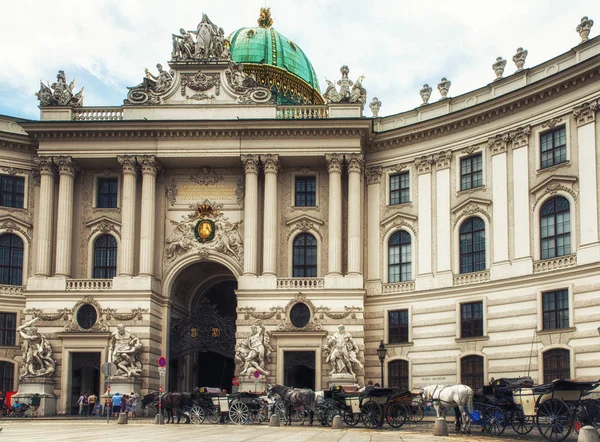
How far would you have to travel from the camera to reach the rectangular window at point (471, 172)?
52188mm

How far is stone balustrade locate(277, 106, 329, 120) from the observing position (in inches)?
2216

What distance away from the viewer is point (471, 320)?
5041 centimetres

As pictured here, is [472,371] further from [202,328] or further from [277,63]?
[277,63]

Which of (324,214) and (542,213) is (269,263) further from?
(542,213)

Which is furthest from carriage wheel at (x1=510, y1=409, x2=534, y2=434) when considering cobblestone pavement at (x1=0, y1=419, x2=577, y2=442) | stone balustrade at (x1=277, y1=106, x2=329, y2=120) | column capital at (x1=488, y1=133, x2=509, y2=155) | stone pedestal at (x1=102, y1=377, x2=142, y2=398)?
stone balustrade at (x1=277, y1=106, x2=329, y2=120)

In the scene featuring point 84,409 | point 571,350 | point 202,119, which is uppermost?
point 202,119

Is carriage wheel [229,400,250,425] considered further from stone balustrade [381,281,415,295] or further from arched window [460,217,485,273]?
arched window [460,217,485,273]

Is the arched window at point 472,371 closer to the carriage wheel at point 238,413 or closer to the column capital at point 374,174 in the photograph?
the column capital at point 374,174

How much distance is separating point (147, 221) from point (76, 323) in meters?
7.49

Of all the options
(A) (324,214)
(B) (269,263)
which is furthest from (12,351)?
(A) (324,214)

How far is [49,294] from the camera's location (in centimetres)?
5394

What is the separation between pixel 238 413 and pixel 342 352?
12371mm

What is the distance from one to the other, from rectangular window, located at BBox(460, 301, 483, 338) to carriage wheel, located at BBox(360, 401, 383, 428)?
51.0 feet

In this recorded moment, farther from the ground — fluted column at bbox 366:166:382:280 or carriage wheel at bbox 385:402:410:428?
fluted column at bbox 366:166:382:280
